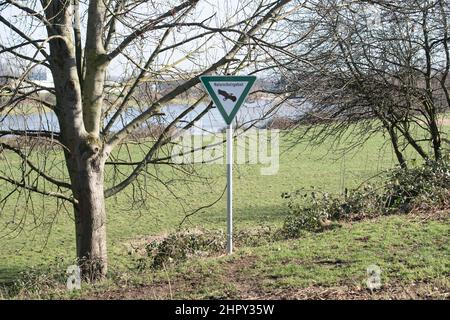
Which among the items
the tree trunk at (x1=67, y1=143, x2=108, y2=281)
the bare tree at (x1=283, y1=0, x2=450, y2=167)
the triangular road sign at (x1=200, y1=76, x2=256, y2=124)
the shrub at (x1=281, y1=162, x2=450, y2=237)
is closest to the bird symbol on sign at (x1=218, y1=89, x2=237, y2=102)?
the triangular road sign at (x1=200, y1=76, x2=256, y2=124)

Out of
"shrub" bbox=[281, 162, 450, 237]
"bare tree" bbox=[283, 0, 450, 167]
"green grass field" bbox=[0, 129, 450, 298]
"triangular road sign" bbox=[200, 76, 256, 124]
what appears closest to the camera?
"green grass field" bbox=[0, 129, 450, 298]

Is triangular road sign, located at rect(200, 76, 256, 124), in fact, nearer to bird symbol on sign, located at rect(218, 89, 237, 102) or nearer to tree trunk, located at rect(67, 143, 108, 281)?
bird symbol on sign, located at rect(218, 89, 237, 102)

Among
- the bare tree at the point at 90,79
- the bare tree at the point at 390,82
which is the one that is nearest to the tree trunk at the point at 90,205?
the bare tree at the point at 90,79

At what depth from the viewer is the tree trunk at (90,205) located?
8156 mm

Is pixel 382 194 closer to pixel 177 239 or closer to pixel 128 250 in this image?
pixel 177 239

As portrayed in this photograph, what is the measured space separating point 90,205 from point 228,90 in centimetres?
305

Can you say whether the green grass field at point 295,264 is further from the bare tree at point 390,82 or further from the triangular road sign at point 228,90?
the bare tree at point 390,82

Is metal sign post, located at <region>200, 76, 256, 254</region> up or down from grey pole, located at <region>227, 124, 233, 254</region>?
up

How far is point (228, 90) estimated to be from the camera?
6.73 meters

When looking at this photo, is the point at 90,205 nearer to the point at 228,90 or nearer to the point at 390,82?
the point at 228,90

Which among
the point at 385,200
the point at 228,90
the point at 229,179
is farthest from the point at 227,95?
the point at 385,200

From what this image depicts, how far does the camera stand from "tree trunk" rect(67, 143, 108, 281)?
816 cm

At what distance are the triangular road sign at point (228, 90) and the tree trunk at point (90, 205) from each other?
2380mm

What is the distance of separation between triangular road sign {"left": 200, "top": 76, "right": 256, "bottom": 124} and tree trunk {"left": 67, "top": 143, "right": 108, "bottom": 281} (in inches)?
93.7
